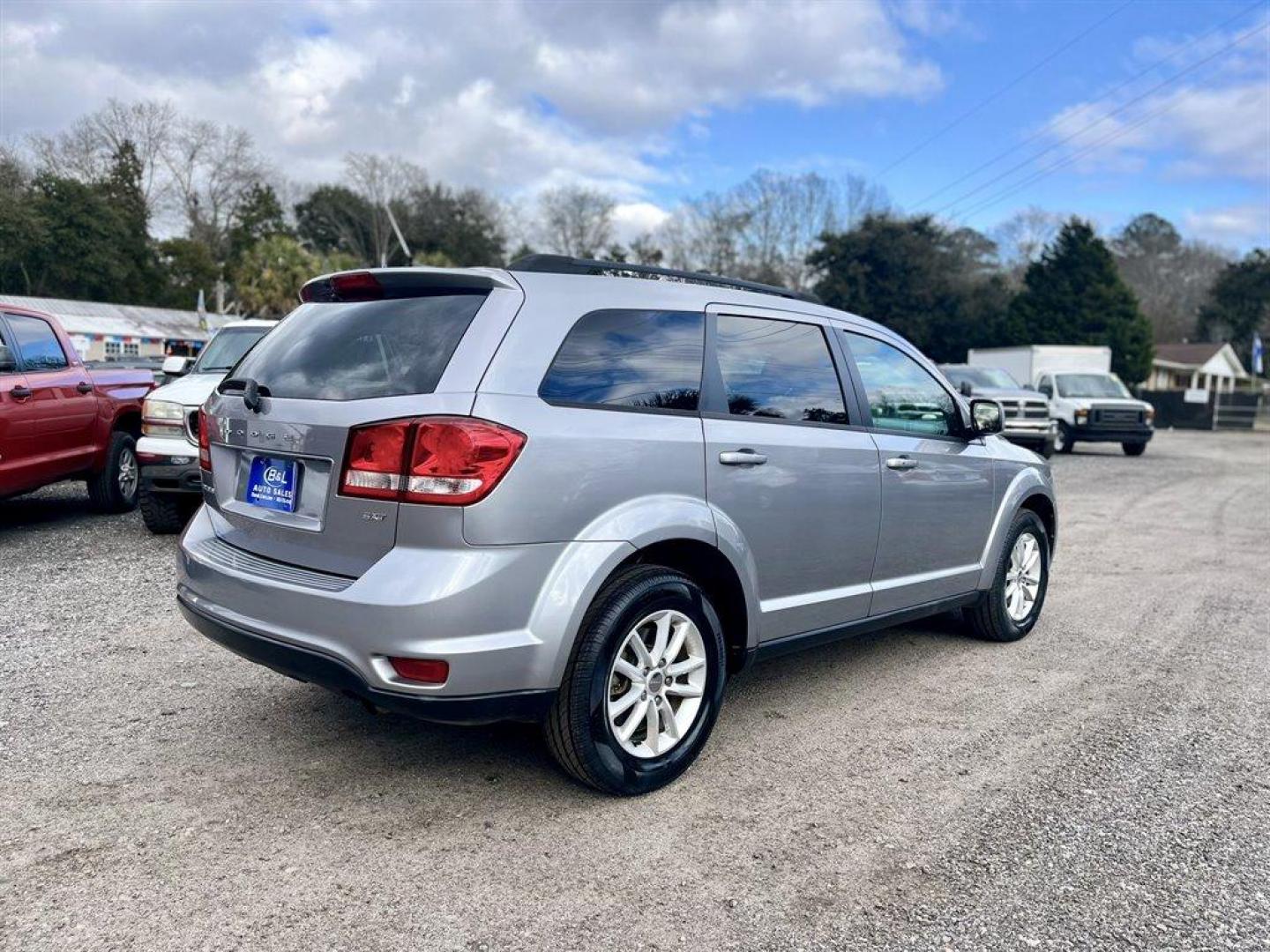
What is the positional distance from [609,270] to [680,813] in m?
2.02

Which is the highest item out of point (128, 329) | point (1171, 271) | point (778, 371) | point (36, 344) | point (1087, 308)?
point (1171, 271)

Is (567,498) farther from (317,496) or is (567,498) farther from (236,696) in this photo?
(236,696)

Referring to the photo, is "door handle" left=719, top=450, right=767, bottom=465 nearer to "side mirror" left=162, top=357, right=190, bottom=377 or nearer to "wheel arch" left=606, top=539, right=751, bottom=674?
"wheel arch" left=606, top=539, right=751, bottom=674

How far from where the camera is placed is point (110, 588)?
6242mm

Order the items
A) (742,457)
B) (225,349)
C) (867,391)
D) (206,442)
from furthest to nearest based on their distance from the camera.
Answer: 1. (225,349)
2. (867,391)
3. (206,442)
4. (742,457)

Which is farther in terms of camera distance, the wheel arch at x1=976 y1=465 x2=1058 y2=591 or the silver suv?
the wheel arch at x1=976 y1=465 x2=1058 y2=591

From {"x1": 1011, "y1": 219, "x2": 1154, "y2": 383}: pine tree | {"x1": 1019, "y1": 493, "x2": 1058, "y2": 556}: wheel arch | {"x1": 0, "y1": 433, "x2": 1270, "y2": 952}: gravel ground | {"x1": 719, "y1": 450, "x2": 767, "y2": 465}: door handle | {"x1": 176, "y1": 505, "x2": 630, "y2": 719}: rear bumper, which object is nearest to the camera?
{"x1": 0, "y1": 433, "x2": 1270, "y2": 952}: gravel ground

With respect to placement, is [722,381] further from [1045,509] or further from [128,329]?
[128,329]

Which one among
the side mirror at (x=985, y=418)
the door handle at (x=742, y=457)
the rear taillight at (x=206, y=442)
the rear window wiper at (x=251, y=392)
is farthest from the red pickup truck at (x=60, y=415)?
the side mirror at (x=985, y=418)

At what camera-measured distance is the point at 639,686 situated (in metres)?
3.36

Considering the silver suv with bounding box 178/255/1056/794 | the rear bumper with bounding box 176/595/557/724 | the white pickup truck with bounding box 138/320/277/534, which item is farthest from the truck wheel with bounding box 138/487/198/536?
the rear bumper with bounding box 176/595/557/724

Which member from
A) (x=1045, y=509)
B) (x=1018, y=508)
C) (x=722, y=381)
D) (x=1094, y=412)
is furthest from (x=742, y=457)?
(x=1094, y=412)

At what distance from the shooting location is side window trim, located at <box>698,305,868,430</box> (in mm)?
3650

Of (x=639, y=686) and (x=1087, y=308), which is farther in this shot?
(x=1087, y=308)
